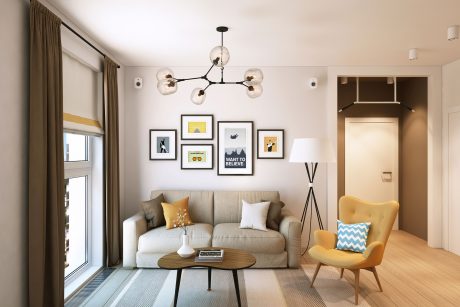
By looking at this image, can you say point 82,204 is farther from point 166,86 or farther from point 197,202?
point 166,86

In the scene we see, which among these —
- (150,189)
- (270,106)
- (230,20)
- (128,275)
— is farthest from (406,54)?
(128,275)

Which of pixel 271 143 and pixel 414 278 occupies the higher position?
pixel 271 143

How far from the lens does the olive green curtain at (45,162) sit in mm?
2756

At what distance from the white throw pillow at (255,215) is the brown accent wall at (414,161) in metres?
2.87

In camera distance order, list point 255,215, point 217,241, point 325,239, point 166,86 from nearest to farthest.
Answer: point 166,86 → point 325,239 → point 217,241 → point 255,215

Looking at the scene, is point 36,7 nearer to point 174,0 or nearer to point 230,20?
point 174,0

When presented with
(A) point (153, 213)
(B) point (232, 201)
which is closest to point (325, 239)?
(B) point (232, 201)

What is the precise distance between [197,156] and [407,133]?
3.82 metres

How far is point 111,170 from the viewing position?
4.49 meters

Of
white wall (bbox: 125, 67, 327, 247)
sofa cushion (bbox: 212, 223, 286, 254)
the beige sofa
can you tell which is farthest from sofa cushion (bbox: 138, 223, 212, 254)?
white wall (bbox: 125, 67, 327, 247)

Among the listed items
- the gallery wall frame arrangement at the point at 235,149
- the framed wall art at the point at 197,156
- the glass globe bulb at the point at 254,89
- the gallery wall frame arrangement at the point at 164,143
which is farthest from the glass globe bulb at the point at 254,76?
the gallery wall frame arrangement at the point at 164,143

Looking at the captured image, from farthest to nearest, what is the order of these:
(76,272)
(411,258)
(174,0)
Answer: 1. (411,258)
2. (76,272)
3. (174,0)

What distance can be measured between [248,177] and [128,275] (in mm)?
2166

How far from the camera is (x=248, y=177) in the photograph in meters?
5.37
